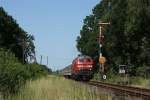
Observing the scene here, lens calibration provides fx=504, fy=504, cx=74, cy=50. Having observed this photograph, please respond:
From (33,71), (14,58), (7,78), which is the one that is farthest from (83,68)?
(7,78)

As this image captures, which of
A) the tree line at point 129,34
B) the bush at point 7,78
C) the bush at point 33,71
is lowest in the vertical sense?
the bush at point 7,78

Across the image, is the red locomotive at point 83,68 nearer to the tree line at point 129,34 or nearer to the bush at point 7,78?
the tree line at point 129,34

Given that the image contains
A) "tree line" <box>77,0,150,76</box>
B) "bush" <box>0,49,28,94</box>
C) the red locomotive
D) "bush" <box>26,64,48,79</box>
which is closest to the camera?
"bush" <box>0,49,28,94</box>

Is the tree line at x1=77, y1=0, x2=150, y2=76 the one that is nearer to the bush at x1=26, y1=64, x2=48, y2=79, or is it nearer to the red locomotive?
the red locomotive

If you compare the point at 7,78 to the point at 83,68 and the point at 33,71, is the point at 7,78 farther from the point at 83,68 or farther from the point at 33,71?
the point at 83,68

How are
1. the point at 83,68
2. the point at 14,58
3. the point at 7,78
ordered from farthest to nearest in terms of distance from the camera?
the point at 83,68 → the point at 14,58 → the point at 7,78

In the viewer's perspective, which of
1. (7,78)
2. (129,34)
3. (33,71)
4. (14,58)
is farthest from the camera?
(129,34)

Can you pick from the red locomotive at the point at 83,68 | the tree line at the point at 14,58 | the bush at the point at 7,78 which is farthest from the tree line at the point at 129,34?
the bush at the point at 7,78

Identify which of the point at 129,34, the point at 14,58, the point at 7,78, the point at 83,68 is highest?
the point at 129,34

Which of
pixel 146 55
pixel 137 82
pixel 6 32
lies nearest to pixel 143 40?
pixel 146 55

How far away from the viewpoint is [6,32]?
10094cm

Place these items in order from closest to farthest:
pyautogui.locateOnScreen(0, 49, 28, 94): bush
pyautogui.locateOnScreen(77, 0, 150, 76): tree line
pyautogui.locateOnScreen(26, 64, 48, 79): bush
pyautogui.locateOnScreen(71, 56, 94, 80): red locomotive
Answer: pyautogui.locateOnScreen(0, 49, 28, 94): bush
pyautogui.locateOnScreen(26, 64, 48, 79): bush
pyautogui.locateOnScreen(77, 0, 150, 76): tree line
pyautogui.locateOnScreen(71, 56, 94, 80): red locomotive

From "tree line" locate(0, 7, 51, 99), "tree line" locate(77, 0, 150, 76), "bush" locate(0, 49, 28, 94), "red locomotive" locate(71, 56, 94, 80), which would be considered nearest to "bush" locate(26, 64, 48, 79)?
"tree line" locate(0, 7, 51, 99)

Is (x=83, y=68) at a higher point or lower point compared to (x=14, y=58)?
higher
